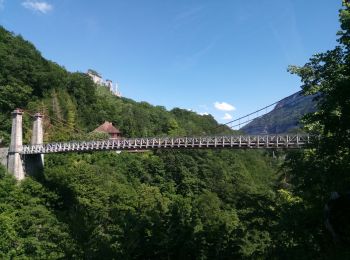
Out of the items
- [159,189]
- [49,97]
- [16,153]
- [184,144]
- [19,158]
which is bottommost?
[159,189]

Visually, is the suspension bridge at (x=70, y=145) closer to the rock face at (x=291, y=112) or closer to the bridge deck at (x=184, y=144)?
the bridge deck at (x=184, y=144)

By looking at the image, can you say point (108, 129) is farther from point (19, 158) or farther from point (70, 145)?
point (19, 158)

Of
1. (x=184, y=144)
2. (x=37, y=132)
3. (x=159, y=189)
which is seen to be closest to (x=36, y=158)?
(x=37, y=132)

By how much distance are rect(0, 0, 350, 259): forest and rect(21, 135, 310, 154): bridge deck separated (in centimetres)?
225

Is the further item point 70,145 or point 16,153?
point 70,145

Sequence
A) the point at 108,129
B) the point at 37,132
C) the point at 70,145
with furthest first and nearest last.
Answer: the point at 108,129 < the point at 37,132 < the point at 70,145

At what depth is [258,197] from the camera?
27.9 ft

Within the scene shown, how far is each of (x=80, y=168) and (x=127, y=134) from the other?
30022mm

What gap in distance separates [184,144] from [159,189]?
12995mm

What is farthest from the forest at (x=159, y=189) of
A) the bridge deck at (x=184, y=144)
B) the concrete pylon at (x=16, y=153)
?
the bridge deck at (x=184, y=144)

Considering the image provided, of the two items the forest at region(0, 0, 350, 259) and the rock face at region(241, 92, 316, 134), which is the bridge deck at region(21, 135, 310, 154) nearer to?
the rock face at region(241, 92, 316, 134)

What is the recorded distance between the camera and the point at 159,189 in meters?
43.2

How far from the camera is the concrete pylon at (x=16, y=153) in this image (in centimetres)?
3238

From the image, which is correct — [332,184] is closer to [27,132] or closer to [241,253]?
[241,253]
